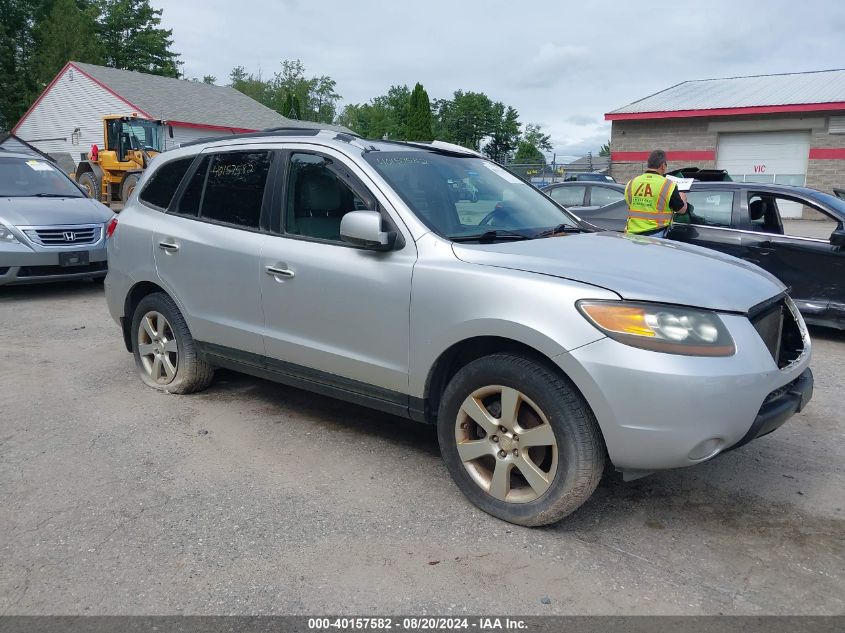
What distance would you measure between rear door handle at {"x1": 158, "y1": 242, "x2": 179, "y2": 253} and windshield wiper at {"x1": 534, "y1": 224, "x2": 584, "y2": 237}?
2413 mm

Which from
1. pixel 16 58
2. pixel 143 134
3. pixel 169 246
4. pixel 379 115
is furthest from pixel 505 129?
pixel 169 246

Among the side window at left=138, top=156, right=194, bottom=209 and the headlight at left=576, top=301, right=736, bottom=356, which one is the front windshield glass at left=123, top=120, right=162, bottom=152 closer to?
the side window at left=138, top=156, right=194, bottom=209

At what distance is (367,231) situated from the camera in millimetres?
3598

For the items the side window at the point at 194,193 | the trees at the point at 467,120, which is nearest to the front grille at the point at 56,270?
the side window at the point at 194,193

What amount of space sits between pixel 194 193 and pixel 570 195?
24.7ft

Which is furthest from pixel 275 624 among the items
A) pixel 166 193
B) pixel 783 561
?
pixel 166 193

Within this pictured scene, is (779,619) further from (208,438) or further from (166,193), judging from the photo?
(166,193)

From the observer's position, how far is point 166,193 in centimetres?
513

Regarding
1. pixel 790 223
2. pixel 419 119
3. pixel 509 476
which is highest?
pixel 419 119

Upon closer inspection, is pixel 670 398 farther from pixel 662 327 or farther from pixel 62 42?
pixel 62 42

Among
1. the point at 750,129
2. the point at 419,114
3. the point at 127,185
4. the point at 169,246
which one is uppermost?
the point at 419,114

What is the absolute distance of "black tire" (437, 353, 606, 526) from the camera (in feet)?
10.0

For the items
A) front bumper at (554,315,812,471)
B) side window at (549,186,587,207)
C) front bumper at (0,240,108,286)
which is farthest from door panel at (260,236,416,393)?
side window at (549,186,587,207)

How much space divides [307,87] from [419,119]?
163ft
